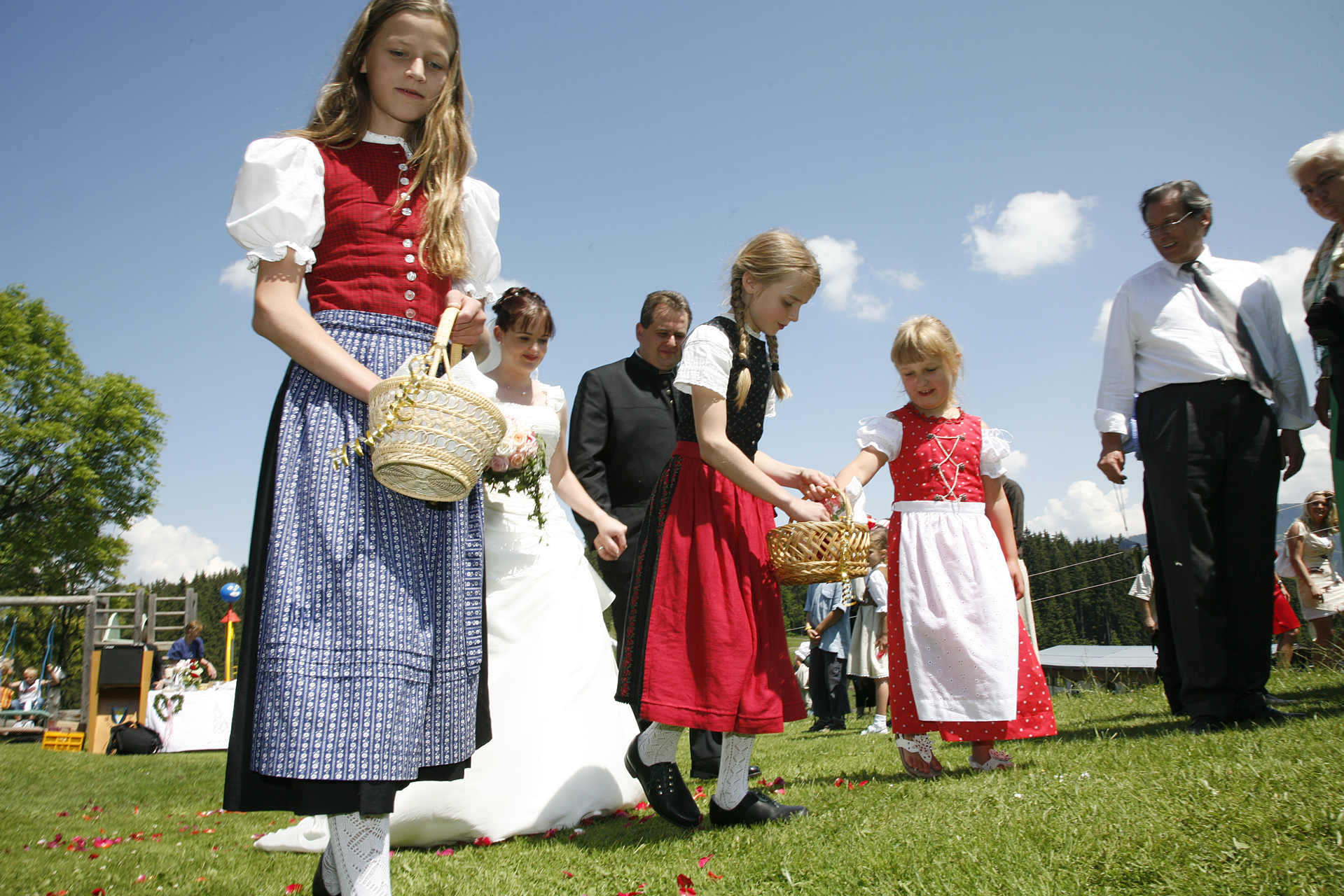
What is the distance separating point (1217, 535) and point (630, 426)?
2.92 meters

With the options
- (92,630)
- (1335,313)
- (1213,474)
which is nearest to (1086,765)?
(1213,474)

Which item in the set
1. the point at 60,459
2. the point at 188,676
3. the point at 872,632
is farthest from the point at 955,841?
the point at 60,459

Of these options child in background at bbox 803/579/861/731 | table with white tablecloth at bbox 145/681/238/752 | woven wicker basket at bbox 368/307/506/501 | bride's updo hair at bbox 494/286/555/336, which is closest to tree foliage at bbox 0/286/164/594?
table with white tablecloth at bbox 145/681/238/752

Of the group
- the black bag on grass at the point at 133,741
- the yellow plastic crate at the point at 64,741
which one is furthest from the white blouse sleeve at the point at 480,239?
the yellow plastic crate at the point at 64,741

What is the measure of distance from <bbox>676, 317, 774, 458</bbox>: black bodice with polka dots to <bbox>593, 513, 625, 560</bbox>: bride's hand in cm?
60

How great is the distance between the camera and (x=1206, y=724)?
355 centimetres

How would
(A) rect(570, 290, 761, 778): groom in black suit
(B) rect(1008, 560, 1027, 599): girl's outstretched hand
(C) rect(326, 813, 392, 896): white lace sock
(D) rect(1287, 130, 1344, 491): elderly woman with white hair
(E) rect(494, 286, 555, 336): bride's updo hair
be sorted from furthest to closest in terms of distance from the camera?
(A) rect(570, 290, 761, 778): groom in black suit < (E) rect(494, 286, 555, 336): bride's updo hair < (B) rect(1008, 560, 1027, 599): girl's outstretched hand < (D) rect(1287, 130, 1344, 491): elderly woman with white hair < (C) rect(326, 813, 392, 896): white lace sock

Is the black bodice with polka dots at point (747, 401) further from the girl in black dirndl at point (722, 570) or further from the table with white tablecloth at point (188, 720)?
the table with white tablecloth at point (188, 720)

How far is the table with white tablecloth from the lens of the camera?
39.3 ft

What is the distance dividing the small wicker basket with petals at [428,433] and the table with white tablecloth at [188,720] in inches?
482

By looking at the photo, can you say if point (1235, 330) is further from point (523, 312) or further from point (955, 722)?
point (523, 312)

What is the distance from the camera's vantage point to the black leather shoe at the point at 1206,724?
11.4 ft

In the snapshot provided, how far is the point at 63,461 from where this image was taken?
83.1ft

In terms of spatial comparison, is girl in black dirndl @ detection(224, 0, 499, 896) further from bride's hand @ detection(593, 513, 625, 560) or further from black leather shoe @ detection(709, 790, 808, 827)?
bride's hand @ detection(593, 513, 625, 560)
